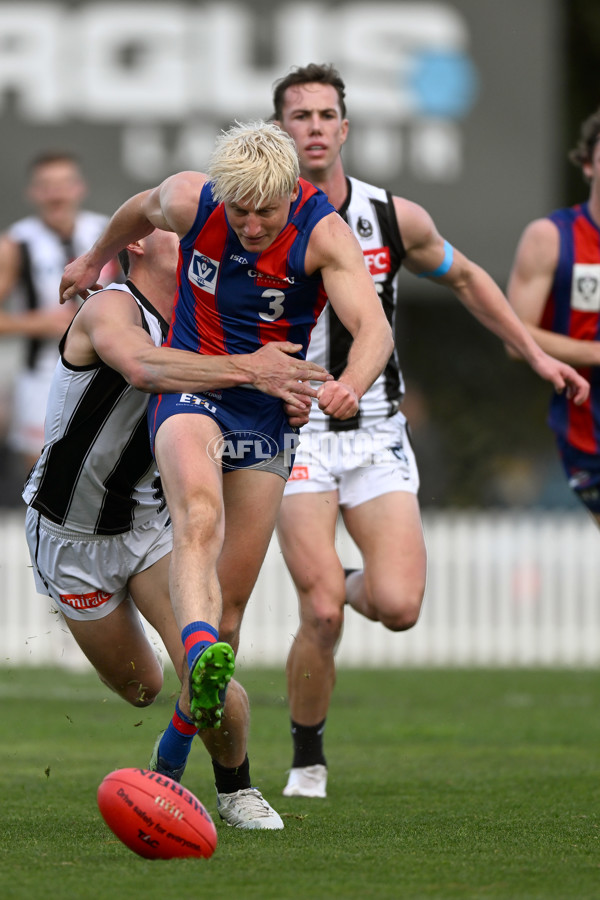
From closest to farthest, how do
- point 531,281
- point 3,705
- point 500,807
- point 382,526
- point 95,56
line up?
point 500,807 → point 382,526 → point 531,281 → point 3,705 → point 95,56

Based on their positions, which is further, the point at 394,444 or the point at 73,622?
the point at 394,444

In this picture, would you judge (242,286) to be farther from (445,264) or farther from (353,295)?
(445,264)

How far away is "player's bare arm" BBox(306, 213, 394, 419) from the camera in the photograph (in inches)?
202

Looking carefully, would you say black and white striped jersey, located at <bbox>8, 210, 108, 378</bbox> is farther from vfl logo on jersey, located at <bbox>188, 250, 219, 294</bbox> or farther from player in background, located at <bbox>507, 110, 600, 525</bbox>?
vfl logo on jersey, located at <bbox>188, 250, 219, 294</bbox>

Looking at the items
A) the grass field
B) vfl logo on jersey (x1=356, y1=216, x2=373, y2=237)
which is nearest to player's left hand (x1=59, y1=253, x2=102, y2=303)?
vfl logo on jersey (x1=356, y1=216, x2=373, y2=237)

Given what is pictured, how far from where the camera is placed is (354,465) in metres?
6.81

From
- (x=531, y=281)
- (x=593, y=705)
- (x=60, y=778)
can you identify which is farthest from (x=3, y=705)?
(x=531, y=281)

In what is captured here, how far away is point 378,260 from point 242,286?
1.48 metres

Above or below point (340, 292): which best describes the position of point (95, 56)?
above

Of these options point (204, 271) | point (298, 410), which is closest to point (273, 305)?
point (204, 271)

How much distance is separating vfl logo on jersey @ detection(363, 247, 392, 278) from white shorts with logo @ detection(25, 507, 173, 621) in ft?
5.22

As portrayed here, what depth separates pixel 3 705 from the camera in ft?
33.6

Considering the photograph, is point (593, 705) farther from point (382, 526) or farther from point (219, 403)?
point (219, 403)

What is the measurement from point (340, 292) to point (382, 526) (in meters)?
1.74
